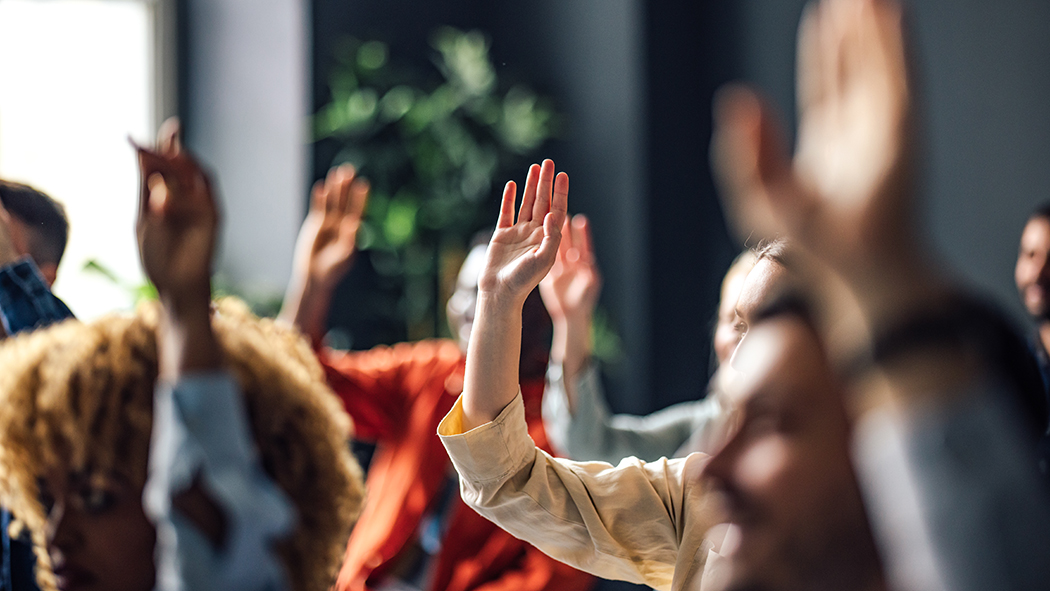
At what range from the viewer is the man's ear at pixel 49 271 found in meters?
0.94

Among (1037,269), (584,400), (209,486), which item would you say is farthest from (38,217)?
(1037,269)

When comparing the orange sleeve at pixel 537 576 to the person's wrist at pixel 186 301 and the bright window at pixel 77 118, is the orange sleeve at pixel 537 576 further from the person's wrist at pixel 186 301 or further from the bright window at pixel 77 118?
the bright window at pixel 77 118

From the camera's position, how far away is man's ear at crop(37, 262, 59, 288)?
943 mm

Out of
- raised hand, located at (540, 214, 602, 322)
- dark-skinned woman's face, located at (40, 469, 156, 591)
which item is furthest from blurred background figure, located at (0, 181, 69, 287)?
raised hand, located at (540, 214, 602, 322)

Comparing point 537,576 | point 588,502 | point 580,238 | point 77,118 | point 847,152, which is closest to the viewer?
point 847,152

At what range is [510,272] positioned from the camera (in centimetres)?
70

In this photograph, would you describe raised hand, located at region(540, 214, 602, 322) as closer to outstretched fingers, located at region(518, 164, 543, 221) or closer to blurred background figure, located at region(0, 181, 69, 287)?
outstretched fingers, located at region(518, 164, 543, 221)

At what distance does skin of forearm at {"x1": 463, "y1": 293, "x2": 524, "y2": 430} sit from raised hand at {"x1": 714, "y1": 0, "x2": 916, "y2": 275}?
353mm

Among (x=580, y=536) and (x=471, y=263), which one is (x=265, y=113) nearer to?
(x=471, y=263)

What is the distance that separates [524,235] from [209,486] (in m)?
0.31

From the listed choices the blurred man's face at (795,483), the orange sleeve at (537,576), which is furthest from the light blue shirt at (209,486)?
the orange sleeve at (537,576)

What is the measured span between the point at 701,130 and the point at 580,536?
8.07 feet

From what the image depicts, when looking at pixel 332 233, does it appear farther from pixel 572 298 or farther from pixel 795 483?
pixel 795 483

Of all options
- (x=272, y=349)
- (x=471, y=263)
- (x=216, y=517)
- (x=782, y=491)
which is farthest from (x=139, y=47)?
(x=782, y=491)
